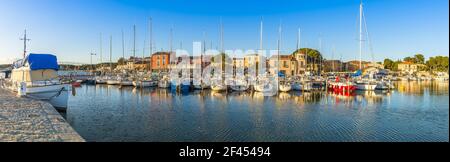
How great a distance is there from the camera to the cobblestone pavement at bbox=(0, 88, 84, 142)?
10875 millimetres

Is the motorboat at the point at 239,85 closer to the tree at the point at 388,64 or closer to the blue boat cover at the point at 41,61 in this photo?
the blue boat cover at the point at 41,61

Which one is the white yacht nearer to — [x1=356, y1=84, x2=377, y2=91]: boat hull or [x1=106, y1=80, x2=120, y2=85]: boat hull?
[x1=106, y1=80, x2=120, y2=85]: boat hull

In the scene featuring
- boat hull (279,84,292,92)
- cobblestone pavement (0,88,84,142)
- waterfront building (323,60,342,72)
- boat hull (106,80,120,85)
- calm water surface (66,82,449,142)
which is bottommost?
calm water surface (66,82,449,142)

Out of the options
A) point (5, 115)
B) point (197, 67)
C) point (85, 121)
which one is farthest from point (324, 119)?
point (197, 67)

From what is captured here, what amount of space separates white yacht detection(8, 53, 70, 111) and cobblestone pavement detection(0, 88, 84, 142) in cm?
440

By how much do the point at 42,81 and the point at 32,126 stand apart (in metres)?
12.5

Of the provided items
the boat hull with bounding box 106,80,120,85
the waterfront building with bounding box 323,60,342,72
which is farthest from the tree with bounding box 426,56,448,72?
the boat hull with bounding box 106,80,120,85

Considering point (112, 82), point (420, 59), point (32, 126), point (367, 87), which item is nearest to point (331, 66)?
point (420, 59)

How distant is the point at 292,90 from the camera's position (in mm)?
48656

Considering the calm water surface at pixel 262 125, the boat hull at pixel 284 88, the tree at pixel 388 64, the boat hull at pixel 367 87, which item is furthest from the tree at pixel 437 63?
the calm water surface at pixel 262 125

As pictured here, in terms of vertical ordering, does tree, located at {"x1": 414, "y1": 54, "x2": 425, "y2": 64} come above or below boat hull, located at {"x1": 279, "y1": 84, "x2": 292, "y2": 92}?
above

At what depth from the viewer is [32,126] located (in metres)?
12.8
